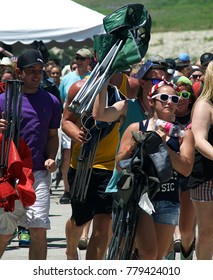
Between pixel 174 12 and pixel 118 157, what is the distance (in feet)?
289

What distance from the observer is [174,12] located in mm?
94875

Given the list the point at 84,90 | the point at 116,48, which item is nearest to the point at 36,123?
the point at 84,90

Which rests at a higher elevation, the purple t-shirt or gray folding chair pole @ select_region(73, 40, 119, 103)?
gray folding chair pole @ select_region(73, 40, 119, 103)

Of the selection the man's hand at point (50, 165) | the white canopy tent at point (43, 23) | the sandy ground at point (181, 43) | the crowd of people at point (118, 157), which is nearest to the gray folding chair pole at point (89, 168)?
the crowd of people at point (118, 157)

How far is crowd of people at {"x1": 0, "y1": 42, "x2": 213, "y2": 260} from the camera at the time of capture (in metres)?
7.70

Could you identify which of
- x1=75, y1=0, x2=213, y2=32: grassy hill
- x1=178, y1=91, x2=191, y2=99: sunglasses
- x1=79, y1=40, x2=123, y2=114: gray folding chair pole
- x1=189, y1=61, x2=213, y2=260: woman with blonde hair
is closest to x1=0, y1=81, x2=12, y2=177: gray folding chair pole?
x1=79, y1=40, x2=123, y2=114: gray folding chair pole

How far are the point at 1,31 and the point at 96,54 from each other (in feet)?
31.7

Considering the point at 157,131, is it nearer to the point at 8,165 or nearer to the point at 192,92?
the point at 8,165

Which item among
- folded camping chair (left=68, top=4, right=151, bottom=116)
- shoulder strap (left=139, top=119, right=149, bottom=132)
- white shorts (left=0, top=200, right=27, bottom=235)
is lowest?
white shorts (left=0, top=200, right=27, bottom=235)

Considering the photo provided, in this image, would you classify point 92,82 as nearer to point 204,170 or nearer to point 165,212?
point 165,212

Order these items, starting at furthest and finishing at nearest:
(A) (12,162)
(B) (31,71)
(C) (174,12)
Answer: (C) (174,12), (B) (31,71), (A) (12,162)

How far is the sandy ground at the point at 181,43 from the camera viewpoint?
72.0 meters

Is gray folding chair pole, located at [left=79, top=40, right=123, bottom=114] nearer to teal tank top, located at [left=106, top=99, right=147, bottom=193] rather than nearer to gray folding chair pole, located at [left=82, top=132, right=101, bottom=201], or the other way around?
teal tank top, located at [left=106, top=99, right=147, bottom=193]

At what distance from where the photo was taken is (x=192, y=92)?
10.6m
